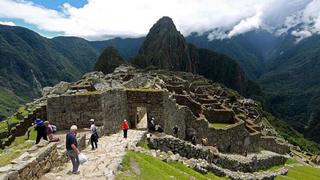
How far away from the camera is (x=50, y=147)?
18.7 m

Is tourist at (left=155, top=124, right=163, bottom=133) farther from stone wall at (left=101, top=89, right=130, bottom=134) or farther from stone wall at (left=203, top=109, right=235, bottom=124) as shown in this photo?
stone wall at (left=203, top=109, right=235, bottom=124)

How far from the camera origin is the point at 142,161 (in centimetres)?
2047

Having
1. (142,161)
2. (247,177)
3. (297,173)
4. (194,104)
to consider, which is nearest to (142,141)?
(142,161)

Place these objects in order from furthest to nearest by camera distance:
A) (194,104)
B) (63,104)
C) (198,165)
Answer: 1. (194,104)
2. (63,104)
3. (198,165)

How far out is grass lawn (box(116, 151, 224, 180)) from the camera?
61.0 ft

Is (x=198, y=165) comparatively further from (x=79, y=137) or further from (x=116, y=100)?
(x=116, y=100)

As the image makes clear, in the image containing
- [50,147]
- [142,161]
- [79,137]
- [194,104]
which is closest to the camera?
[50,147]

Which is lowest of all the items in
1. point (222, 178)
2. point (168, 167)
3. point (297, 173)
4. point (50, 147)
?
point (297, 173)

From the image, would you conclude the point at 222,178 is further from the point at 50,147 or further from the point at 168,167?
the point at 50,147

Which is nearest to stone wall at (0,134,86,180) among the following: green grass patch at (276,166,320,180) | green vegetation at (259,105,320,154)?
green grass patch at (276,166,320,180)

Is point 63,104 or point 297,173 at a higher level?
point 63,104

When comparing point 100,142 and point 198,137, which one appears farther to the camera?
point 198,137

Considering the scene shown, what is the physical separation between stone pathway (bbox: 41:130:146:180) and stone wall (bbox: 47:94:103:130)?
247cm

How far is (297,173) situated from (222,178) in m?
18.4
